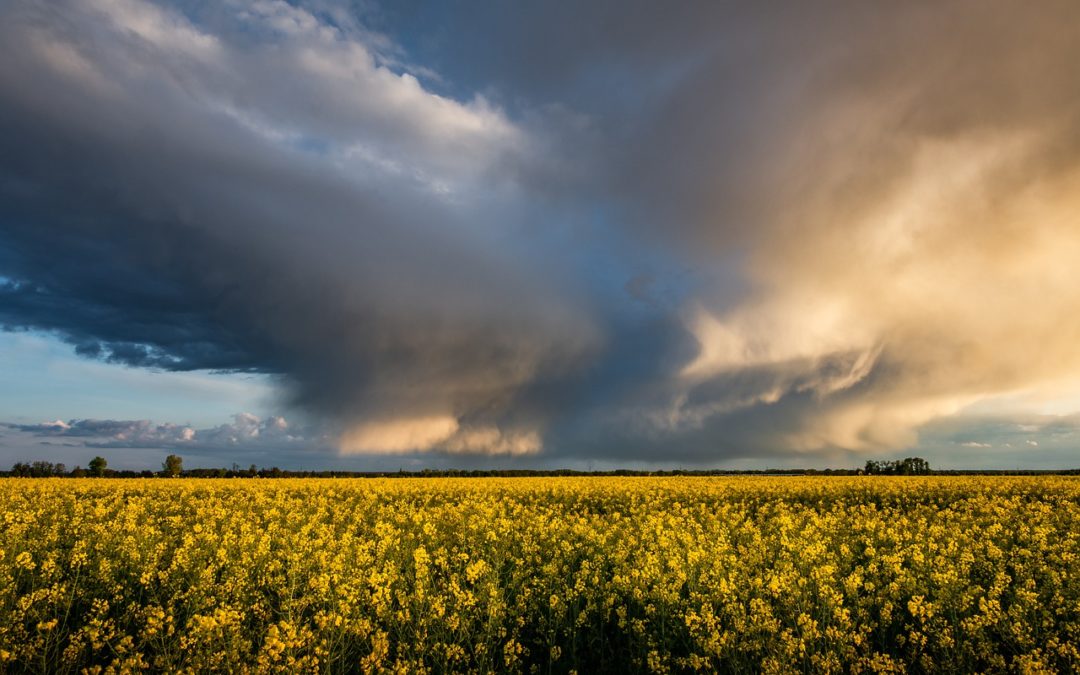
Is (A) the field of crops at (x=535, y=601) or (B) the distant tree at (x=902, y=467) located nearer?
(A) the field of crops at (x=535, y=601)

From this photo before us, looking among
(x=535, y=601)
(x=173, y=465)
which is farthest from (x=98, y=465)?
(x=535, y=601)

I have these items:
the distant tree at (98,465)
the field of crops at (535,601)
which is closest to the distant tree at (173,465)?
the distant tree at (98,465)

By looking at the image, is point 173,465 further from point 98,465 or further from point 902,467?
point 902,467

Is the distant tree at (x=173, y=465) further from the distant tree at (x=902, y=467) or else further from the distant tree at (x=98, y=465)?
the distant tree at (x=902, y=467)

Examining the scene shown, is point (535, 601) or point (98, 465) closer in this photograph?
point (535, 601)

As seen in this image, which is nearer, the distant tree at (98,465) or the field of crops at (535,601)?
the field of crops at (535,601)

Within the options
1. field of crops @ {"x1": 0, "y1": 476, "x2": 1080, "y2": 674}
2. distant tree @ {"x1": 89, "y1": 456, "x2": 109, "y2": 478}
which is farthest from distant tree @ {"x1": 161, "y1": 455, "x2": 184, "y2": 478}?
field of crops @ {"x1": 0, "y1": 476, "x2": 1080, "y2": 674}

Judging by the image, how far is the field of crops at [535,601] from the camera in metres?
7.68

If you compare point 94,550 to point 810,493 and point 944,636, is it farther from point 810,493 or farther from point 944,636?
point 810,493

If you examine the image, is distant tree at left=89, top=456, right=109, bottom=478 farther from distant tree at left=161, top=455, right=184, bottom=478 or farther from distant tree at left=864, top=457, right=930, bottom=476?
distant tree at left=864, top=457, right=930, bottom=476

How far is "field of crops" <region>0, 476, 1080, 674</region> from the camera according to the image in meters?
7.68

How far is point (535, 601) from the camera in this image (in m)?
9.77

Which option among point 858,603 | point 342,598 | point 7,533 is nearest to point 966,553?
point 858,603

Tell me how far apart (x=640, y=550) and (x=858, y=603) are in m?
4.27
